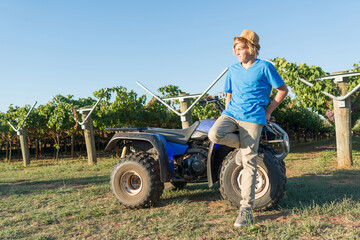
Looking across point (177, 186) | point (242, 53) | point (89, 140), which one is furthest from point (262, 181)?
point (89, 140)

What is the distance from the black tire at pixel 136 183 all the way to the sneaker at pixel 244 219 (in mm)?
1314

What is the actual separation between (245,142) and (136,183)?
1.89 meters

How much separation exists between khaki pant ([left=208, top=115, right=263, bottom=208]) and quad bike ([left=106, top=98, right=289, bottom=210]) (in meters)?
0.36

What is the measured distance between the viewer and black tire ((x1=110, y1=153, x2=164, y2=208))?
386cm

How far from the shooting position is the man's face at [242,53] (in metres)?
3.13

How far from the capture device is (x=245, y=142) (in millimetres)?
3113

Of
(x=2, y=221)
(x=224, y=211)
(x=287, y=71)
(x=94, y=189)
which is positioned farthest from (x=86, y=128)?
(x=224, y=211)

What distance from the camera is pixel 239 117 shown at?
10.3 feet

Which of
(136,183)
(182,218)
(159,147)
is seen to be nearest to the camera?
(182,218)

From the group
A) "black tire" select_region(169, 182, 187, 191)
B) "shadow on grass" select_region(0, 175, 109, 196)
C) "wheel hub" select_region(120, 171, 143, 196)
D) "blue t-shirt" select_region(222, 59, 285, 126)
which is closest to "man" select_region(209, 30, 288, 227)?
"blue t-shirt" select_region(222, 59, 285, 126)

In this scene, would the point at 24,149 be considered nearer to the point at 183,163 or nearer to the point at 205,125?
the point at 183,163

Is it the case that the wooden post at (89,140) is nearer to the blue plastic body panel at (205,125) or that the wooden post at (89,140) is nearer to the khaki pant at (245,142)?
the blue plastic body panel at (205,125)

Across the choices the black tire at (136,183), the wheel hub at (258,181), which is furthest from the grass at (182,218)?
the wheel hub at (258,181)

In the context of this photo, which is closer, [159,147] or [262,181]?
[262,181]
